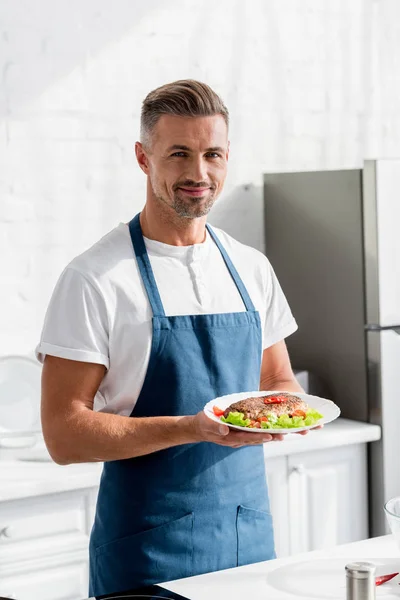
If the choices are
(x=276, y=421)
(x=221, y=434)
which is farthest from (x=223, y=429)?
(x=276, y=421)

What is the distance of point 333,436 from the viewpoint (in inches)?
140

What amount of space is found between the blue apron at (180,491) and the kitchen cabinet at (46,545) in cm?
72

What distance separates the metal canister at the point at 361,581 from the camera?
157cm

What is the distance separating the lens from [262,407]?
208 centimetres

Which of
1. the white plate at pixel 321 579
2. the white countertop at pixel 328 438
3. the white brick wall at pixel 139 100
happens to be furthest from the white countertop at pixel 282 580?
the white brick wall at pixel 139 100

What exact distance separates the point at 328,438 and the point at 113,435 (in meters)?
1.59

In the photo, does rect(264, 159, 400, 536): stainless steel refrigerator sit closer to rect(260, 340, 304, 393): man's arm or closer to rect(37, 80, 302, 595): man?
rect(260, 340, 304, 393): man's arm

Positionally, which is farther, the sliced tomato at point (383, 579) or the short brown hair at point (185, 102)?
the short brown hair at point (185, 102)

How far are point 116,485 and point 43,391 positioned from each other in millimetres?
267

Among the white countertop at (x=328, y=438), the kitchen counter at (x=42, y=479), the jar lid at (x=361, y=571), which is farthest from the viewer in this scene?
the white countertop at (x=328, y=438)

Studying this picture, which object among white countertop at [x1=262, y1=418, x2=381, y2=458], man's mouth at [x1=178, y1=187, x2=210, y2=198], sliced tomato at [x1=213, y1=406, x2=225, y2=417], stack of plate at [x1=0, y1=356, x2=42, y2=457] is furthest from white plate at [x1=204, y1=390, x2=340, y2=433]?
stack of plate at [x1=0, y1=356, x2=42, y2=457]

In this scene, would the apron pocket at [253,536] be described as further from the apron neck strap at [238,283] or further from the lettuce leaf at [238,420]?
the apron neck strap at [238,283]

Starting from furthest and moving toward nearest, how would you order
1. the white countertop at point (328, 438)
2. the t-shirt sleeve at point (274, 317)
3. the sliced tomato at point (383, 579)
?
the white countertop at point (328, 438) < the t-shirt sleeve at point (274, 317) < the sliced tomato at point (383, 579)

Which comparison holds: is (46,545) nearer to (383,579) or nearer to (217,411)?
(217,411)
